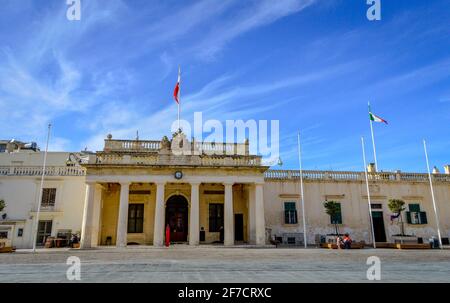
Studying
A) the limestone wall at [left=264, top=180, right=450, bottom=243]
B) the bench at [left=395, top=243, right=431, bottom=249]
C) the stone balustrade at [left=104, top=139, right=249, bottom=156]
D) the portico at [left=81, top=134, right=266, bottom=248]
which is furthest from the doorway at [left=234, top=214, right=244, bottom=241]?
the bench at [left=395, top=243, right=431, bottom=249]

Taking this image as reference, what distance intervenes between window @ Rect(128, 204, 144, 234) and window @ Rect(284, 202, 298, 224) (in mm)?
11706

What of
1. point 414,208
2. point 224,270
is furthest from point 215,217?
point 224,270

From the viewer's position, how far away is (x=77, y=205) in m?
25.2

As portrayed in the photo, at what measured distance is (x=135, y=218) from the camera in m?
25.4

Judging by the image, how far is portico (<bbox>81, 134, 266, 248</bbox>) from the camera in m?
22.0

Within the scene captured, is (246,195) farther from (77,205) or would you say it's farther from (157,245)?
(77,205)

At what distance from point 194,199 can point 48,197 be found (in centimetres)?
1223

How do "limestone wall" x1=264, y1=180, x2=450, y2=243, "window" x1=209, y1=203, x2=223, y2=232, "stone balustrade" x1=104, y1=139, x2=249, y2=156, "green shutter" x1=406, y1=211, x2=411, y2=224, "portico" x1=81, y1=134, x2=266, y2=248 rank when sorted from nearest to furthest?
"portico" x1=81, y1=134, x2=266, y2=248
"stone balustrade" x1=104, y1=139, x2=249, y2=156
"window" x1=209, y1=203, x2=223, y2=232
"limestone wall" x1=264, y1=180, x2=450, y2=243
"green shutter" x1=406, y1=211, x2=411, y2=224

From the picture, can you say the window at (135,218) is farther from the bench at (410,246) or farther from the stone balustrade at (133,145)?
the bench at (410,246)

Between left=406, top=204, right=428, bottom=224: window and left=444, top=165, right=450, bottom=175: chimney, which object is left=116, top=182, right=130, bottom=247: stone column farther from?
left=444, top=165, right=450, bottom=175: chimney

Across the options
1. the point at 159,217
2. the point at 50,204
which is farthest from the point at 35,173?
the point at 159,217

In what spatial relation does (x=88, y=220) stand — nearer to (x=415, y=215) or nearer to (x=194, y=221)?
(x=194, y=221)

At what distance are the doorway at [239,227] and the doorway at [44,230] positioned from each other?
47.9 ft
